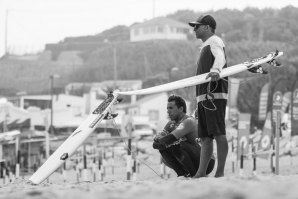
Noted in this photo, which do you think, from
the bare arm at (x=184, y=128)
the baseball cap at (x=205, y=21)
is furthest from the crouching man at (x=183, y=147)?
the baseball cap at (x=205, y=21)

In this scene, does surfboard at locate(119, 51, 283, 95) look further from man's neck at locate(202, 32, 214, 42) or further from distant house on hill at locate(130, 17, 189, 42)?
distant house on hill at locate(130, 17, 189, 42)

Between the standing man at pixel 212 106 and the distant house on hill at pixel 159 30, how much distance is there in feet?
450

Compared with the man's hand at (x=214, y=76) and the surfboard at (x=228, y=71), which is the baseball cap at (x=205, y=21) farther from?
the man's hand at (x=214, y=76)

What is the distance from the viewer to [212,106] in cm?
730

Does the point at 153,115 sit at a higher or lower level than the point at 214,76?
lower

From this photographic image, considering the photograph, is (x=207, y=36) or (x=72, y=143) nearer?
(x=207, y=36)

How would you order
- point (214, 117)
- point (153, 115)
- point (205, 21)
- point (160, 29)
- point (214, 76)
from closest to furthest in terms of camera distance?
point (214, 76), point (214, 117), point (205, 21), point (153, 115), point (160, 29)

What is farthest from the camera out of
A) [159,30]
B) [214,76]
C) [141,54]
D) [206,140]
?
[159,30]

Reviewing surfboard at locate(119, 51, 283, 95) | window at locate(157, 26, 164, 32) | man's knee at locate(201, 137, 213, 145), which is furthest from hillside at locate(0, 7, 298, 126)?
man's knee at locate(201, 137, 213, 145)

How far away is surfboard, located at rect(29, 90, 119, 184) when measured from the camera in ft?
25.2

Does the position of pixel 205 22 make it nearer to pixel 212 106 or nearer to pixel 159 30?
pixel 212 106

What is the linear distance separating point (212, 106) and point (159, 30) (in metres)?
141

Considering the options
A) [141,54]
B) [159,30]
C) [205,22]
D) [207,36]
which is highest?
[159,30]

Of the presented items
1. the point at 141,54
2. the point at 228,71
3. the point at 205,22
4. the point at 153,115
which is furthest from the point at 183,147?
the point at 141,54
